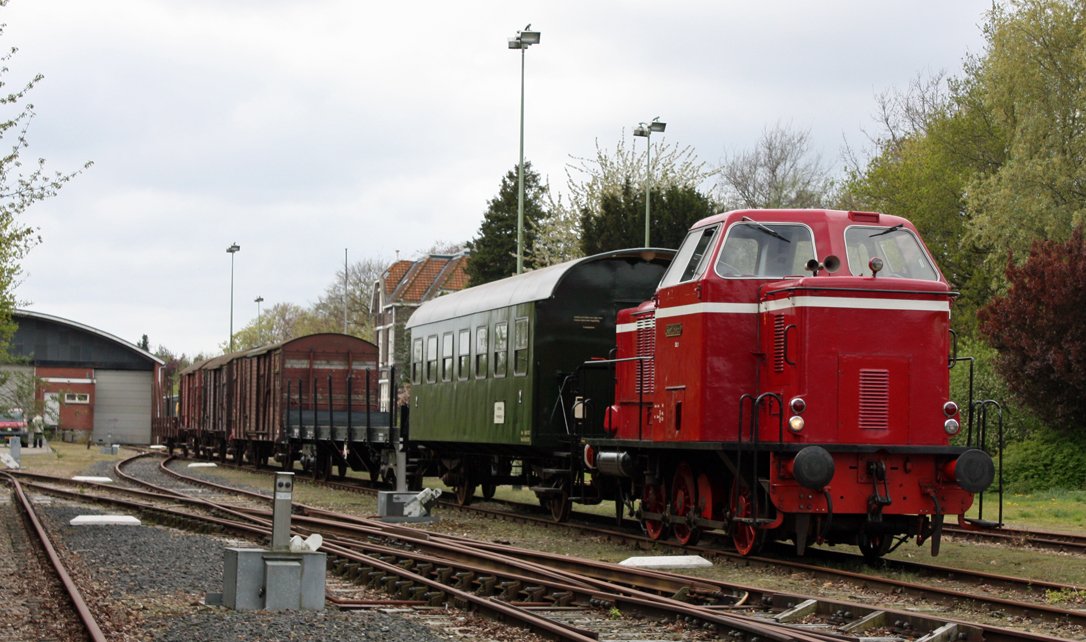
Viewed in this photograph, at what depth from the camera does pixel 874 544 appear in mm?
13219

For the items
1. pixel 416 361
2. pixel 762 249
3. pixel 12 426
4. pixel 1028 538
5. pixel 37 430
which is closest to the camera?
pixel 762 249

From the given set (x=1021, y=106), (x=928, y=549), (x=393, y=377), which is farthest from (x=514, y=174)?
(x=928, y=549)

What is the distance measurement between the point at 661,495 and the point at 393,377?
11062mm

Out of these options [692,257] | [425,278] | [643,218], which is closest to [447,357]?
[692,257]

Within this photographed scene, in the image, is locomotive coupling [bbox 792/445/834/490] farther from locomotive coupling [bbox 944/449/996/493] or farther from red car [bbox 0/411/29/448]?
red car [bbox 0/411/29/448]

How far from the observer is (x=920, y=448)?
1210 centimetres

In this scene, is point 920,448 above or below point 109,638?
above

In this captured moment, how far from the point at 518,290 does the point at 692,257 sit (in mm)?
5697

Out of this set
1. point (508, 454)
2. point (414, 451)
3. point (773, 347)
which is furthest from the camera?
point (414, 451)

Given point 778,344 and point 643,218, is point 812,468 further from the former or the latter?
point 643,218

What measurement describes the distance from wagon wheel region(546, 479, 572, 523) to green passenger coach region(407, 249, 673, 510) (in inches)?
9.9

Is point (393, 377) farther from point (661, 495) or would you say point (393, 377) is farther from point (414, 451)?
point (661, 495)

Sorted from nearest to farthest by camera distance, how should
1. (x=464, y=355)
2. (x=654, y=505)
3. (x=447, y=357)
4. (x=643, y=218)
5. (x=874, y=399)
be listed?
(x=874, y=399), (x=654, y=505), (x=464, y=355), (x=447, y=357), (x=643, y=218)

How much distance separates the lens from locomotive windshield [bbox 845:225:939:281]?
499 inches
